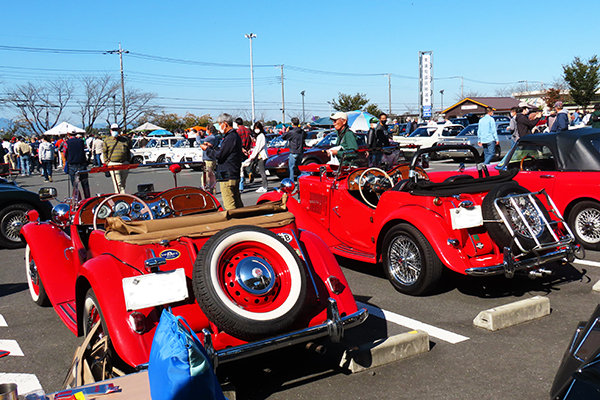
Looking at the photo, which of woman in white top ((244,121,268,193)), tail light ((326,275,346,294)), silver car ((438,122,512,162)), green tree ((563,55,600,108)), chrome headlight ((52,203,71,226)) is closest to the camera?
tail light ((326,275,346,294))

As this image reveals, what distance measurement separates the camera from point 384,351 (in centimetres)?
393

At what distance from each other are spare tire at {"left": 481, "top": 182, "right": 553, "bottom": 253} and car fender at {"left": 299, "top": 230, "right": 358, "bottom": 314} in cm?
179

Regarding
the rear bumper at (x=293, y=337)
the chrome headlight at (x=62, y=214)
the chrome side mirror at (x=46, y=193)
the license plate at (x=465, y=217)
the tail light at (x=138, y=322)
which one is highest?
the chrome side mirror at (x=46, y=193)

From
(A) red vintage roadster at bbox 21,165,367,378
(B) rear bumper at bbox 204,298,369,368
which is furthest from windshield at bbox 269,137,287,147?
(B) rear bumper at bbox 204,298,369,368

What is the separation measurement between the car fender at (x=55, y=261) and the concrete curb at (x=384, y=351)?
2.69 metres

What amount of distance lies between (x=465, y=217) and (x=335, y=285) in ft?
6.07

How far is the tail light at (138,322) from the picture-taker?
3260 mm

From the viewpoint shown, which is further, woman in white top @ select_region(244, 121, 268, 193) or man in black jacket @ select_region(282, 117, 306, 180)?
man in black jacket @ select_region(282, 117, 306, 180)

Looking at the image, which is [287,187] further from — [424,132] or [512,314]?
[424,132]

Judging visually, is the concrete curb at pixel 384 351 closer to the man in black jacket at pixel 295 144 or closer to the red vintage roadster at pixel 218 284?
the red vintage roadster at pixel 218 284

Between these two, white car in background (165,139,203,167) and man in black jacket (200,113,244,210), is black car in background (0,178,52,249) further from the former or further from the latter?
white car in background (165,139,203,167)

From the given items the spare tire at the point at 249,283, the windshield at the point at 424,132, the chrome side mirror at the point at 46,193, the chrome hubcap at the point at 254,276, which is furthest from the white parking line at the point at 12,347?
the windshield at the point at 424,132

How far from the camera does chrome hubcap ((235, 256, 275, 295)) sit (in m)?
3.44

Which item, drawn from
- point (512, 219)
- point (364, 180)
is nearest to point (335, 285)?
point (512, 219)
